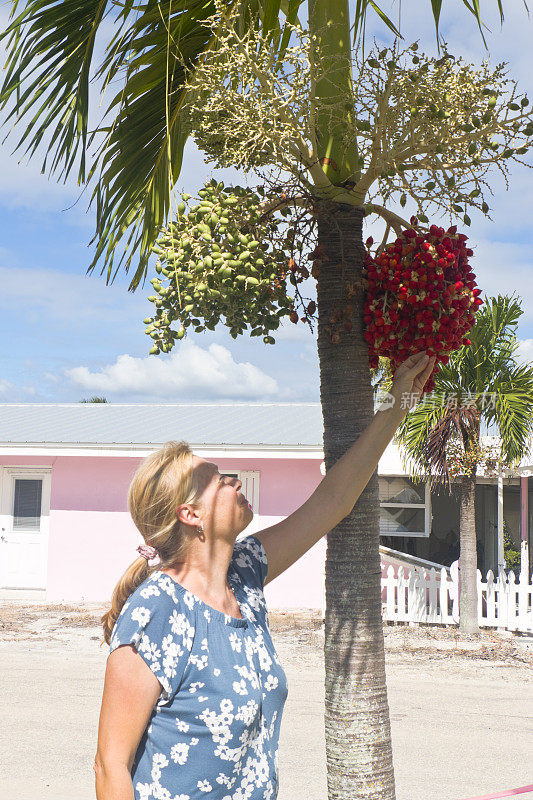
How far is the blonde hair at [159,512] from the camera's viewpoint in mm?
2291

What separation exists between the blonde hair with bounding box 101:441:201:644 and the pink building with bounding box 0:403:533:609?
11.8 meters

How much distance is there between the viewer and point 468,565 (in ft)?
38.8

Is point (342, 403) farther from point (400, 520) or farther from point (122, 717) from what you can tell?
point (400, 520)

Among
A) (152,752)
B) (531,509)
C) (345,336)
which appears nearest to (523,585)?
(531,509)

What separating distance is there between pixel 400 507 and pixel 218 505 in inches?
548

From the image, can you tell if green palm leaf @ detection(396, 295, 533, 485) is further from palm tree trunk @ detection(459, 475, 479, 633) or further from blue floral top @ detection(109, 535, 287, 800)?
blue floral top @ detection(109, 535, 287, 800)

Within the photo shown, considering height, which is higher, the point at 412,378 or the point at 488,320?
the point at 488,320

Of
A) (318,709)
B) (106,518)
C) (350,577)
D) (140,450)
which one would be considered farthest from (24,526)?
(350,577)

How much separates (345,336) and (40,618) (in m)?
12.2

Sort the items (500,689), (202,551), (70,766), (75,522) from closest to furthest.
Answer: (202,551)
(70,766)
(500,689)
(75,522)

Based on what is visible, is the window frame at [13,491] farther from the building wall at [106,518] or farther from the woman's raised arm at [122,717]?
the woman's raised arm at [122,717]

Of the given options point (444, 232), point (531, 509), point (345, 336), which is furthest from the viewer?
point (531, 509)

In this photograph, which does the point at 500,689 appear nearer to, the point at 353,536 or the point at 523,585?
the point at 523,585

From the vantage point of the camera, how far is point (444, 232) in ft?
8.56
